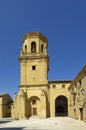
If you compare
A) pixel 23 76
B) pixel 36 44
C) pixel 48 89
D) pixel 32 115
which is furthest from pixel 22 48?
pixel 32 115

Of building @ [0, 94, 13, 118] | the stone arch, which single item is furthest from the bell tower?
building @ [0, 94, 13, 118]

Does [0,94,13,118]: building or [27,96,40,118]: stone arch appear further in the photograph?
[0,94,13,118]: building

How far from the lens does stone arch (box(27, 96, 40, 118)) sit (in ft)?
150

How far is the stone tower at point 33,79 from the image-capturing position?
143 ft

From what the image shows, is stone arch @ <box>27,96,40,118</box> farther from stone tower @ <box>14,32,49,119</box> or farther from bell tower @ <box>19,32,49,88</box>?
bell tower @ <box>19,32,49,88</box>

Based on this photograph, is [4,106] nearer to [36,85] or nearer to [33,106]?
[33,106]

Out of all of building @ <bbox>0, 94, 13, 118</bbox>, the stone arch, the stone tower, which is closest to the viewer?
the stone tower

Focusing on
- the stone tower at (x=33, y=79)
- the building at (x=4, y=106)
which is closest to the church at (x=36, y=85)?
the stone tower at (x=33, y=79)

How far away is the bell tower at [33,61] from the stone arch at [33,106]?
3.24m

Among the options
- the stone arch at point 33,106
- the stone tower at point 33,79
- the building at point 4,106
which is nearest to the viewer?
the stone tower at point 33,79

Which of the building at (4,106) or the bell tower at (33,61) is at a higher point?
the bell tower at (33,61)

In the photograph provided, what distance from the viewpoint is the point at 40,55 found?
46.8 m

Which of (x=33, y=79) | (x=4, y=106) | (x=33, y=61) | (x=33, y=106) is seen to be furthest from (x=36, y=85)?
(x=4, y=106)

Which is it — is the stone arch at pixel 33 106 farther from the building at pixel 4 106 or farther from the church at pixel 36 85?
the building at pixel 4 106
